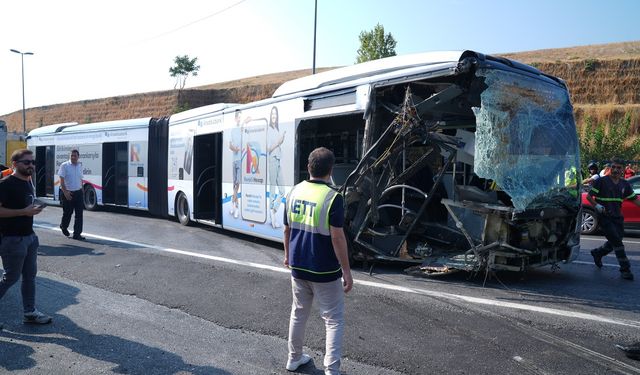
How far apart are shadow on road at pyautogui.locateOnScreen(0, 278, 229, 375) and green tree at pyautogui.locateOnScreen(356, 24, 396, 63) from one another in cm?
3826

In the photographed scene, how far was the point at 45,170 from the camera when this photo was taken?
60.6ft

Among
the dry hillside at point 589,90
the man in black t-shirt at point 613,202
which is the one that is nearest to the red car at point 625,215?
the man in black t-shirt at point 613,202

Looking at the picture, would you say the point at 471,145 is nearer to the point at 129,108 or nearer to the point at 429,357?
the point at 429,357

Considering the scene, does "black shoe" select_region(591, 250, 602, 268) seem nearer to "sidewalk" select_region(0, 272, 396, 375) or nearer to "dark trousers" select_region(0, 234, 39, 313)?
"sidewalk" select_region(0, 272, 396, 375)

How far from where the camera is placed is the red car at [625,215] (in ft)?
37.8

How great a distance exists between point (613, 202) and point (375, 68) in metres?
4.05

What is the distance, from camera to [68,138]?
17.2 m

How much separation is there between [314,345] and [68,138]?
15.8 metres

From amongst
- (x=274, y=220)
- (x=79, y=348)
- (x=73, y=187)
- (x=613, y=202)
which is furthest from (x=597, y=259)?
(x=73, y=187)

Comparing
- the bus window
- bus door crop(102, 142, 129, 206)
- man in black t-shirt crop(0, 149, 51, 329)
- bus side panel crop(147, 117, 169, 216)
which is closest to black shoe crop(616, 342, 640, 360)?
the bus window

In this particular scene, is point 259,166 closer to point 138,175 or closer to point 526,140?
point 526,140

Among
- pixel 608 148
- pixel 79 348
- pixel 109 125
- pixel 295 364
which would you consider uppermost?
pixel 109 125

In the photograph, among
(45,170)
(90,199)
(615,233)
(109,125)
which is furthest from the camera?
(45,170)

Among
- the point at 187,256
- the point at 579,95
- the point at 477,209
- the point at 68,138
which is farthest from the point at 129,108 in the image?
the point at 477,209
